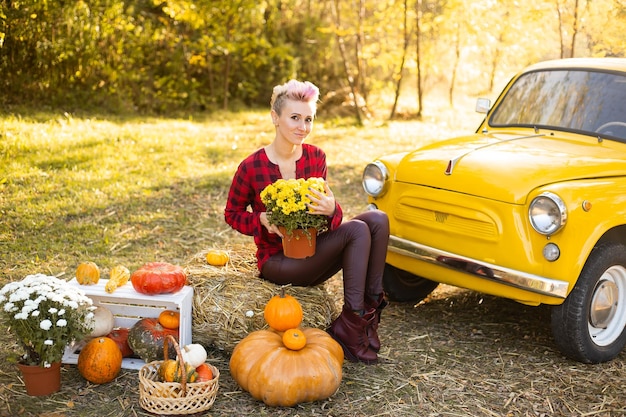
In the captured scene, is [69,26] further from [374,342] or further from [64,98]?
[374,342]

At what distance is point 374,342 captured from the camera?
403 centimetres

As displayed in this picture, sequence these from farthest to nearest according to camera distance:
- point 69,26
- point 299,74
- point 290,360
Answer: point 299,74
point 69,26
point 290,360

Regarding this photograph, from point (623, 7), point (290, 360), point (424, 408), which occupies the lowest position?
point (424, 408)

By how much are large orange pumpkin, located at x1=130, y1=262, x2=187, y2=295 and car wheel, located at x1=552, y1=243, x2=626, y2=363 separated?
214cm

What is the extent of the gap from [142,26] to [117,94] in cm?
135

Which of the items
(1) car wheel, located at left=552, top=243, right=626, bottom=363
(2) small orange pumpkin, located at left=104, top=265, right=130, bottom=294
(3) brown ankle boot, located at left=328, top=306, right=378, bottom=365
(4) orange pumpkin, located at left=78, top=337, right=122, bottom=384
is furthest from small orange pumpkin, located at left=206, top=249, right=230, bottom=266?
(1) car wheel, located at left=552, top=243, right=626, bottom=363

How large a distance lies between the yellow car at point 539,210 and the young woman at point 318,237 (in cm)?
48

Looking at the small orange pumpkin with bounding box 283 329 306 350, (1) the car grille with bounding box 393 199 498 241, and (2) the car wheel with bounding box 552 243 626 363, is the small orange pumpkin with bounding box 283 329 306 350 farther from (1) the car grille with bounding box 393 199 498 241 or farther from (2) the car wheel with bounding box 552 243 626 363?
(2) the car wheel with bounding box 552 243 626 363

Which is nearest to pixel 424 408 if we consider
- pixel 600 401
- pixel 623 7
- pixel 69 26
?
pixel 600 401

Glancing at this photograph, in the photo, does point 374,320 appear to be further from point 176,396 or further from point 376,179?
point 176,396

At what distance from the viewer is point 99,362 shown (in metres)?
3.49

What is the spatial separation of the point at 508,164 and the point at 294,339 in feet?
5.54

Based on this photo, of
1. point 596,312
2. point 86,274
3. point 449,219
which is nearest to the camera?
point 86,274

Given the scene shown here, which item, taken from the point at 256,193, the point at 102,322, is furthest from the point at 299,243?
the point at 102,322
